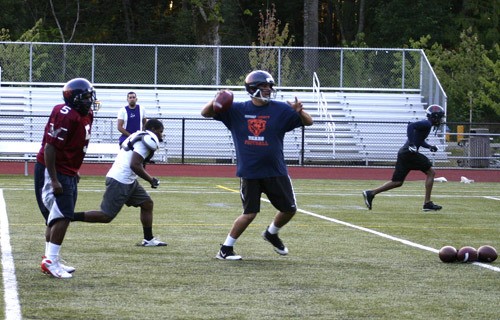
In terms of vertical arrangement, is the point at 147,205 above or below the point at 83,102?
below

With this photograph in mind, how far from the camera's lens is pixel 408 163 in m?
16.9

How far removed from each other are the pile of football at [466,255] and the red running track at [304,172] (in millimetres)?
16671

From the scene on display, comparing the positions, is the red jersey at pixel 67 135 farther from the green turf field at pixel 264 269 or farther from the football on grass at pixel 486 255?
the football on grass at pixel 486 255

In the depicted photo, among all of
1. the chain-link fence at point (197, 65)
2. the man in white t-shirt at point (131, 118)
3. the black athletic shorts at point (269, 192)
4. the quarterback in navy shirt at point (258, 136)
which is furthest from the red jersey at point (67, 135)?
the chain-link fence at point (197, 65)

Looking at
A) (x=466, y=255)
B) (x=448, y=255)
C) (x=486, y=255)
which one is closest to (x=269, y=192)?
(x=448, y=255)

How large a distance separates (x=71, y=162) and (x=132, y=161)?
5.63ft

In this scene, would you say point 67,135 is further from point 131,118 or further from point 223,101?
point 131,118

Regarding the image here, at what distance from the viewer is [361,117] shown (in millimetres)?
31234

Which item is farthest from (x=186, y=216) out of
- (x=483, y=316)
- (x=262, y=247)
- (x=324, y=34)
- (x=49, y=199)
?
(x=324, y=34)

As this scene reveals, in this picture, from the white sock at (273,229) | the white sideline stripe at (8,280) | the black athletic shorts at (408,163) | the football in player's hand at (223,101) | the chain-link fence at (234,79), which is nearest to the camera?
the white sideline stripe at (8,280)

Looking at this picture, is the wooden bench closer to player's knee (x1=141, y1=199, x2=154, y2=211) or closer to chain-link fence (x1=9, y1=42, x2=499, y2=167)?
chain-link fence (x1=9, y1=42, x2=499, y2=167)

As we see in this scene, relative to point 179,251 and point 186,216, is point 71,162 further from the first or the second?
point 186,216

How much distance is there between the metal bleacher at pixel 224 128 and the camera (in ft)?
95.0

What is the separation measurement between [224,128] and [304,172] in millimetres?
3241
